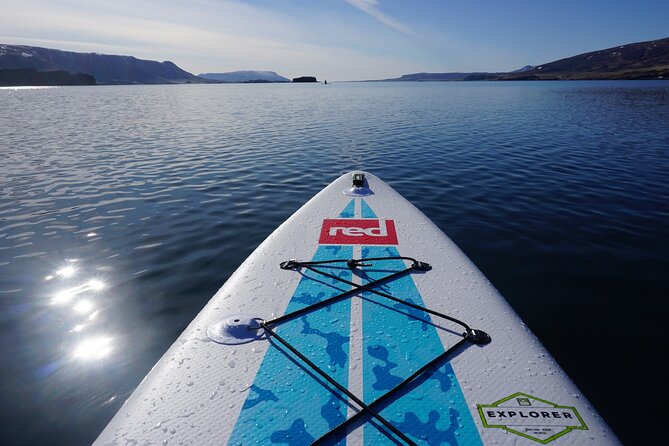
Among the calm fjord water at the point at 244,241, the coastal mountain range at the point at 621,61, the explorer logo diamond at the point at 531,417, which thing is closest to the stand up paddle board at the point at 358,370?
the explorer logo diamond at the point at 531,417

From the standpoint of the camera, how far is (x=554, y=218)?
7.72 m

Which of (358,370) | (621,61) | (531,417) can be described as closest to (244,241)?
(358,370)

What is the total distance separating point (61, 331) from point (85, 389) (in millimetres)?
1235

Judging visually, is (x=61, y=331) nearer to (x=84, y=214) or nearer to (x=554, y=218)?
(x=84, y=214)

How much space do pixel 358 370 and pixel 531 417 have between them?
1.25 meters

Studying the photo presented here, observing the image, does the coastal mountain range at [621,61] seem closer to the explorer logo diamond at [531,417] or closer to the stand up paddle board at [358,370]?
the stand up paddle board at [358,370]

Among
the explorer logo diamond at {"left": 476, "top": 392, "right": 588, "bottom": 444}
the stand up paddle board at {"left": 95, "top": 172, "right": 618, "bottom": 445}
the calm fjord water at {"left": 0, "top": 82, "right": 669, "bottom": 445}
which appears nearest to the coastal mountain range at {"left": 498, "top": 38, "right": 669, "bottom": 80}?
the calm fjord water at {"left": 0, "top": 82, "right": 669, "bottom": 445}

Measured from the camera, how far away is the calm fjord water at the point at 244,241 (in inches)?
147

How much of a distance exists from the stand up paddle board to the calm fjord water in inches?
49.6

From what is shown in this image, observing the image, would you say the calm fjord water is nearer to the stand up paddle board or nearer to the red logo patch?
the stand up paddle board

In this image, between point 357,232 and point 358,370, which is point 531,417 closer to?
point 358,370

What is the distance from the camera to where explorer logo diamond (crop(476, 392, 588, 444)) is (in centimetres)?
227

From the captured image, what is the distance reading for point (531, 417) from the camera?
2.37m

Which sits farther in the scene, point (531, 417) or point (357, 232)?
point (357, 232)
